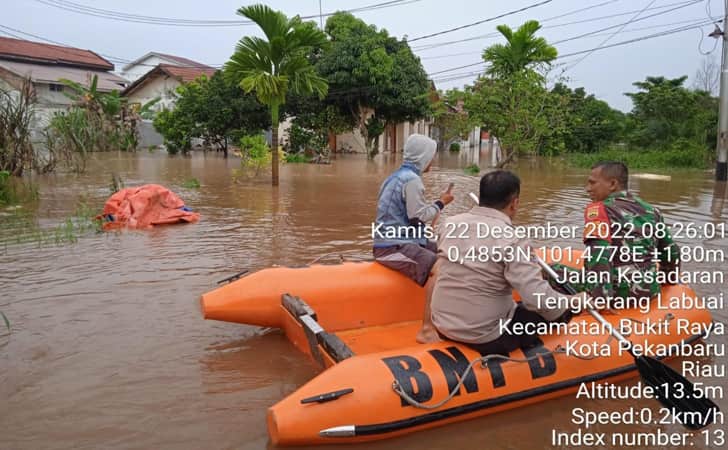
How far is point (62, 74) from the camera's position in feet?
104

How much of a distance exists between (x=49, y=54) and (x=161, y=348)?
3570cm

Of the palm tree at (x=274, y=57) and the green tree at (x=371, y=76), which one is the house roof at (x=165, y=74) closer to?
the green tree at (x=371, y=76)

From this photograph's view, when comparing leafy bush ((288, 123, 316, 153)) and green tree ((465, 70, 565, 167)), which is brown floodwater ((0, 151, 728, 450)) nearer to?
green tree ((465, 70, 565, 167))

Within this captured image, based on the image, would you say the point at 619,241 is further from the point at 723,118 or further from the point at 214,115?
the point at 214,115

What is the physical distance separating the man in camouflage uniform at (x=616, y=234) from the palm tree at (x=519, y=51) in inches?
746

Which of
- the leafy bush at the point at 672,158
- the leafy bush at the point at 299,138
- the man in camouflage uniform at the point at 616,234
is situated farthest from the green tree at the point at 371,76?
the man in camouflage uniform at the point at 616,234

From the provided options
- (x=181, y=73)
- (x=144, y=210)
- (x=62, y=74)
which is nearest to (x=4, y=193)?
(x=144, y=210)

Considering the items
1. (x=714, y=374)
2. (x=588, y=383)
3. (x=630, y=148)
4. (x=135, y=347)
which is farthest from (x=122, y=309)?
(x=630, y=148)

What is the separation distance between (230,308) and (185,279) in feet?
6.60

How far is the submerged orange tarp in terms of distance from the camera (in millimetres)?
8375

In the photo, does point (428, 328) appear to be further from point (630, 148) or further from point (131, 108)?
point (131, 108)

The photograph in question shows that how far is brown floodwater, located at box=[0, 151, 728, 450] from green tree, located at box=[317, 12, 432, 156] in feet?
49.5

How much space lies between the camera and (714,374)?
376 cm

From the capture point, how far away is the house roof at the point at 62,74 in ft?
95.7
